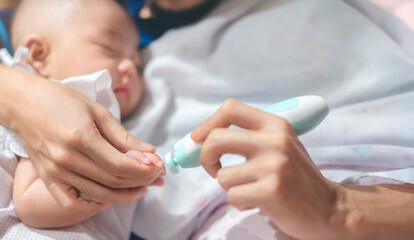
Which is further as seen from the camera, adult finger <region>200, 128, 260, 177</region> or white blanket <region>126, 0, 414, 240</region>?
white blanket <region>126, 0, 414, 240</region>

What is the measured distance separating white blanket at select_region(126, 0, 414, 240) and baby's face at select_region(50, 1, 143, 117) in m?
0.07

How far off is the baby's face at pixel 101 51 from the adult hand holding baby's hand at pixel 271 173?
0.50m

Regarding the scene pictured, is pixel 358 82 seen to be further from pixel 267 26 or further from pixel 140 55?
pixel 140 55

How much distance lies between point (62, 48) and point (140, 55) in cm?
26

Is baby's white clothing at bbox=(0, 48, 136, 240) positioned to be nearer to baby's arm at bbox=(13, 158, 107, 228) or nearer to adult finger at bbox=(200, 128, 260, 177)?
baby's arm at bbox=(13, 158, 107, 228)

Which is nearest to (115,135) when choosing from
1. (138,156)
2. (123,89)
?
(138,156)

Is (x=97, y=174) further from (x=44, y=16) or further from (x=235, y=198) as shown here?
(x=44, y=16)

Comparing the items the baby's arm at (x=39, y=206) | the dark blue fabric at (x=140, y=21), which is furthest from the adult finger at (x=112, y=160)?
the dark blue fabric at (x=140, y=21)

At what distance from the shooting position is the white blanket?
2.43 ft

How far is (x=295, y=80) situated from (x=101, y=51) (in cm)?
51

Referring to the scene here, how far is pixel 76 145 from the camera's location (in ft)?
1.80

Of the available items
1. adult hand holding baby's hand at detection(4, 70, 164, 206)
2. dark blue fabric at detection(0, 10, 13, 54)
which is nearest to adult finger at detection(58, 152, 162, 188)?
adult hand holding baby's hand at detection(4, 70, 164, 206)

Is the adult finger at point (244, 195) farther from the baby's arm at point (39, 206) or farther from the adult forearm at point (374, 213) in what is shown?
the baby's arm at point (39, 206)

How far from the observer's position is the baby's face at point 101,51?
0.88 m
